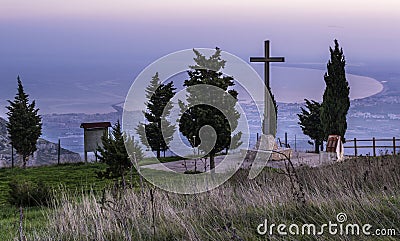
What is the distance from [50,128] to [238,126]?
1285 cm

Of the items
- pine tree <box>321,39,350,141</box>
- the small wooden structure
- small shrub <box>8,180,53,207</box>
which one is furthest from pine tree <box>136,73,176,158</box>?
small shrub <box>8,180,53,207</box>

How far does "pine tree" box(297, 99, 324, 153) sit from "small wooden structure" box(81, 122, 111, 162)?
11449 mm

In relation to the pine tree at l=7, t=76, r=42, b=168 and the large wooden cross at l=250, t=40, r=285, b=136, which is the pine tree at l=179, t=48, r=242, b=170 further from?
the pine tree at l=7, t=76, r=42, b=168

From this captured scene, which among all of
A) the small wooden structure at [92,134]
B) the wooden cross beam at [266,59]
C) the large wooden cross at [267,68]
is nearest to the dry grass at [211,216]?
the large wooden cross at [267,68]

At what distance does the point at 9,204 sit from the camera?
10289 millimetres

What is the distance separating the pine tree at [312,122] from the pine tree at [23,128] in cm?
1318

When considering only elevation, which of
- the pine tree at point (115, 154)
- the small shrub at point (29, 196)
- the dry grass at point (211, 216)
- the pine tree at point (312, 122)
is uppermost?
the pine tree at point (312, 122)

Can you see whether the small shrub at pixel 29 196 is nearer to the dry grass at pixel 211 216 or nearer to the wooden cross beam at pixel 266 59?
the dry grass at pixel 211 216

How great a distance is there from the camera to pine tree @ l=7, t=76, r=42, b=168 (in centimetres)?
2092

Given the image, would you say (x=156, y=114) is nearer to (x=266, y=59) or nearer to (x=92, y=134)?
(x=92, y=134)

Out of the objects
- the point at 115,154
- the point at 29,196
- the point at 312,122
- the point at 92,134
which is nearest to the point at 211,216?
the point at 29,196

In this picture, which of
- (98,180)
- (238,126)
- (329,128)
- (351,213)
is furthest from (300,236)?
(329,128)

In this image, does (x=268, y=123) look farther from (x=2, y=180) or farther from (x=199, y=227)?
(x=199, y=227)

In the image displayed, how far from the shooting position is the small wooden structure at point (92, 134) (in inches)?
768
